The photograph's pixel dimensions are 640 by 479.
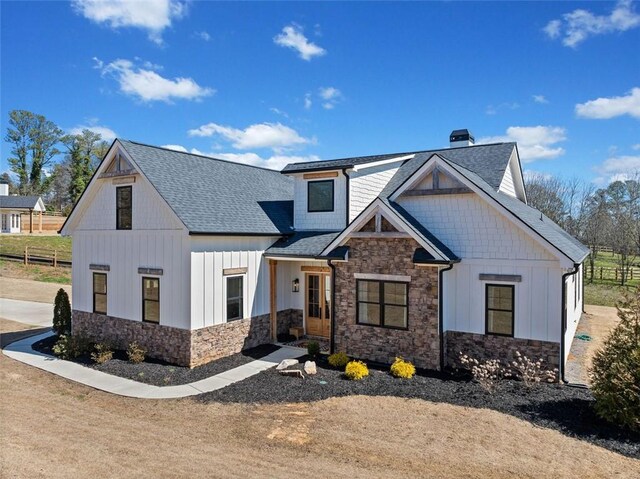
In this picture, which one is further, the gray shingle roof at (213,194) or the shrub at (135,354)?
the gray shingle roof at (213,194)

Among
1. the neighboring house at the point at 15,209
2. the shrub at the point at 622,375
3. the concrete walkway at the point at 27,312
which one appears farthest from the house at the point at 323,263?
the neighboring house at the point at 15,209

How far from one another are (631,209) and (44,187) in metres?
75.3

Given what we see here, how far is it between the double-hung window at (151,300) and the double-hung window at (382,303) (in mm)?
Answer: 6468

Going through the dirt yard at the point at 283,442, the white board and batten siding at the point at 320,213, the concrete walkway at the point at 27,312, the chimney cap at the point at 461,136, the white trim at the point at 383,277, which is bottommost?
the concrete walkway at the point at 27,312

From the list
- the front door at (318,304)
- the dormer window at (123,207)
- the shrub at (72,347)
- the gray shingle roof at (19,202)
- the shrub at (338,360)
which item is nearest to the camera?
the shrub at (338,360)

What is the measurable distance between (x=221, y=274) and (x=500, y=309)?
27.9ft

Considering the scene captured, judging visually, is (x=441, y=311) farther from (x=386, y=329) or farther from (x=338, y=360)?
(x=338, y=360)

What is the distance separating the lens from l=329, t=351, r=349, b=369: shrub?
12.9 metres

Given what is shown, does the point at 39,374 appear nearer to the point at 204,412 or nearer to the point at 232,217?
the point at 204,412

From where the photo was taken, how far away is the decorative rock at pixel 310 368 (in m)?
12.2

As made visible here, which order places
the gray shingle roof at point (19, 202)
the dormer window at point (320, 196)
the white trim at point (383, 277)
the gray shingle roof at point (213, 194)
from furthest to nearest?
the gray shingle roof at point (19, 202), the dormer window at point (320, 196), the gray shingle roof at point (213, 194), the white trim at point (383, 277)

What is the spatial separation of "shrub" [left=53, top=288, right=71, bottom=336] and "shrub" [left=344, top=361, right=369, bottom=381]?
38.3ft

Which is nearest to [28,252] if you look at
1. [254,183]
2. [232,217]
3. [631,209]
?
[254,183]

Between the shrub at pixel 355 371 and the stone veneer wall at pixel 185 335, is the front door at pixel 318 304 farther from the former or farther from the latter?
the shrub at pixel 355 371
